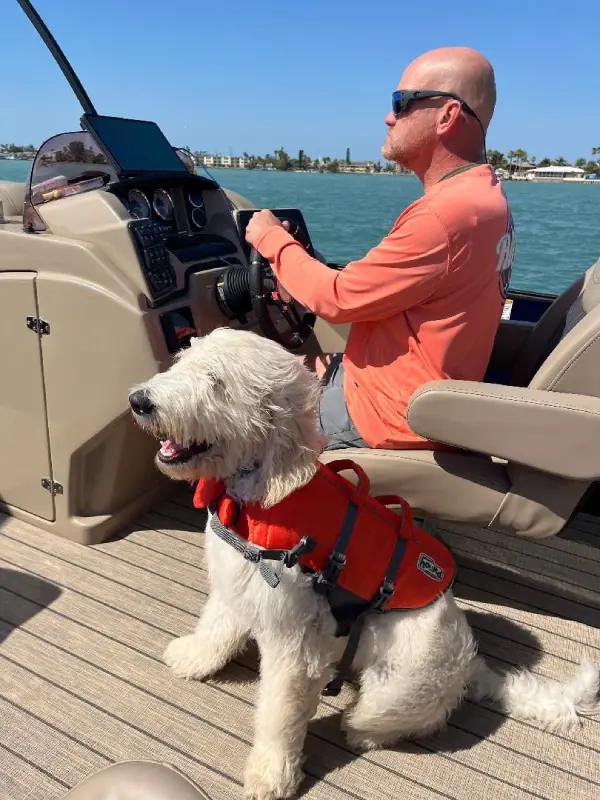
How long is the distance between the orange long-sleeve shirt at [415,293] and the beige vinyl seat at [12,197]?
7.30ft

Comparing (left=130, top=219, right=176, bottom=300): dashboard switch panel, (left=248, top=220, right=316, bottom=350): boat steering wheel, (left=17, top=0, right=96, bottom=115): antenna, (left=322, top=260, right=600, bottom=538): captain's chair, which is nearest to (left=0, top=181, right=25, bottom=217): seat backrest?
(left=17, top=0, right=96, bottom=115): antenna

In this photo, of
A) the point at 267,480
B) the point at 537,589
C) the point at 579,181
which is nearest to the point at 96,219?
the point at 267,480

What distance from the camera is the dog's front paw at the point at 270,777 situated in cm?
167

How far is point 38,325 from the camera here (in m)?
2.41

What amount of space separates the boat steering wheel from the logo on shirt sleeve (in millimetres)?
807

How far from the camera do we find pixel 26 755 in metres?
1.76

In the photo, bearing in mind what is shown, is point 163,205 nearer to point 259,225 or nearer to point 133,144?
point 133,144

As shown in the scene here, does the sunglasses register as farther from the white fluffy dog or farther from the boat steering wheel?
the white fluffy dog

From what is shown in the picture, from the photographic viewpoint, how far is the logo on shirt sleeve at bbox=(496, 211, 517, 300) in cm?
206


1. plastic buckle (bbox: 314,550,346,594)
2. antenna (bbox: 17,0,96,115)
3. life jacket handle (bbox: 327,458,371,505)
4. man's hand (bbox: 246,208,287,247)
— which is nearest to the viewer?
plastic buckle (bbox: 314,550,346,594)

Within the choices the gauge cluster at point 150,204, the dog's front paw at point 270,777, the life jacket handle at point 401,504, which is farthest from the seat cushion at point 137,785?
the gauge cluster at point 150,204

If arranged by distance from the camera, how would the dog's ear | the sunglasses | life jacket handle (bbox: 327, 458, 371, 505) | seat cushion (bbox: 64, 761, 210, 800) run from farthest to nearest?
the sunglasses
life jacket handle (bbox: 327, 458, 371, 505)
the dog's ear
seat cushion (bbox: 64, 761, 210, 800)

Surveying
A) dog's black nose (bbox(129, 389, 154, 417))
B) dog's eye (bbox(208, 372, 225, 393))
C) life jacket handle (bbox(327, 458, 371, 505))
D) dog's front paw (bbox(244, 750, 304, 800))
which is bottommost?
dog's front paw (bbox(244, 750, 304, 800))

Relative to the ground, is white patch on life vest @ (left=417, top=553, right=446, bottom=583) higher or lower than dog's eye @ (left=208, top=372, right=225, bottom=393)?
lower
